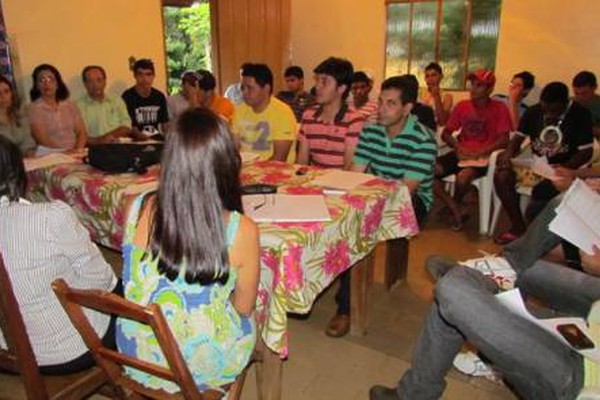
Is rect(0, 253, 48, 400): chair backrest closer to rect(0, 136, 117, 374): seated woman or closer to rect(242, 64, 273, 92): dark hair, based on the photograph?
rect(0, 136, 117, 374): seated woman

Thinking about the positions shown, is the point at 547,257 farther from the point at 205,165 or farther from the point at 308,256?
the point at 205,165

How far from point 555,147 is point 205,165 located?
2.70m

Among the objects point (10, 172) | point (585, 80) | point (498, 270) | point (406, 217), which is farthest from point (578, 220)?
point (585, 80)

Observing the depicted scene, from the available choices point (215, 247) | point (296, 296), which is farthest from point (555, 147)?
point (215, 247)

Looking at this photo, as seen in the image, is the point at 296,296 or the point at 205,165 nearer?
the point at 205,165

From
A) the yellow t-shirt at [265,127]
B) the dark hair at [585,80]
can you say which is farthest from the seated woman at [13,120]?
the dark hair at [585,80]

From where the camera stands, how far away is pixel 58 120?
A: 3.10 meters

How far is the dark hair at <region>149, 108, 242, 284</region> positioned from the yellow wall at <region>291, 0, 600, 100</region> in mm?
4172

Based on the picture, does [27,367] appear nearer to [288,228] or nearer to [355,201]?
[288,228]

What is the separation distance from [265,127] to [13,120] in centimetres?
168

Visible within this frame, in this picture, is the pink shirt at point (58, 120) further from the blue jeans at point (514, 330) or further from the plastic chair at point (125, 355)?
the blue jeans at point (514, 330)

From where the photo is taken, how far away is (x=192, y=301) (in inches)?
42.7

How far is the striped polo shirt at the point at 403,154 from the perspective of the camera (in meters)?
2.22

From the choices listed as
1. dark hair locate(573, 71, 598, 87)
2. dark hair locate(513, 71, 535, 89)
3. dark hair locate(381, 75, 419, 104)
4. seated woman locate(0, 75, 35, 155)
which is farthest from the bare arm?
dark hair locate(513, 71, 535, 89)
